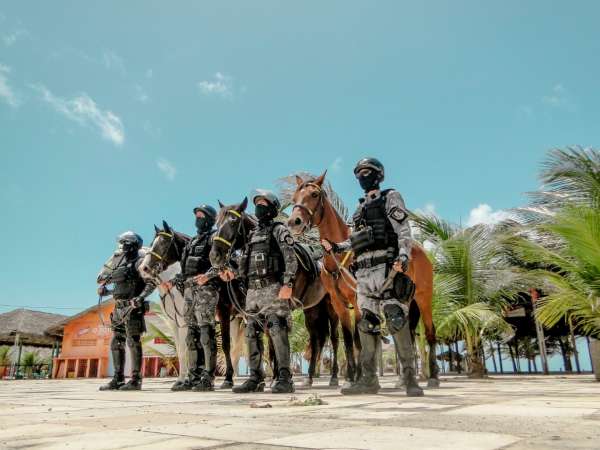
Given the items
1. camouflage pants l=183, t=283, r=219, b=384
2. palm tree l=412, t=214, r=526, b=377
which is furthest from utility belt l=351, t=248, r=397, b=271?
palm tree l=412, t=214, r=526, b=377

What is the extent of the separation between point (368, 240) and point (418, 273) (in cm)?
264

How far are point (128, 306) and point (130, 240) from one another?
3.73ft

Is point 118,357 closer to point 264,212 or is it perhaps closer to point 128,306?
point 128,306

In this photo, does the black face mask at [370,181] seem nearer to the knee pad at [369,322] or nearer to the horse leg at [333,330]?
the knee pad at [369,322]

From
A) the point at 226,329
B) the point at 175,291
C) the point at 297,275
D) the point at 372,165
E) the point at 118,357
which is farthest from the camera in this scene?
the point at 226,329

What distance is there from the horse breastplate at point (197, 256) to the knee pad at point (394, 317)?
3171 mm

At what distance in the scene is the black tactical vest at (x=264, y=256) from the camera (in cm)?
577

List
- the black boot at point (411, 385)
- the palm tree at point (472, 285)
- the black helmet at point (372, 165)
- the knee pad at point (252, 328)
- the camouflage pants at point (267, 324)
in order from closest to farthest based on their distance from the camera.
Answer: the black boot at point (411, 385) → the black helmet at point (372, 165) → the camouflage pants at point (267, 324) → the knee pad at point (252, 328) → the palm tree at point (472, 285)

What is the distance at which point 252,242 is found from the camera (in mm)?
5953

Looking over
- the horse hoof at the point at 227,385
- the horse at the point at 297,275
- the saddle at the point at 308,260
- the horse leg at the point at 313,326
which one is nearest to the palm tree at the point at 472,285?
the horse at the point at 297,275

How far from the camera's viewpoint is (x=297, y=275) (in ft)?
21.8

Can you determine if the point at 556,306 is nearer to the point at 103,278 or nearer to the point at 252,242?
the point at 252,242

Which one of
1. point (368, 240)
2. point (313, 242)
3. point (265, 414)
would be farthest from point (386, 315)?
point (313, 242)

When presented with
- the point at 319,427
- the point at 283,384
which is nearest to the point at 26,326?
the point at 283,384
